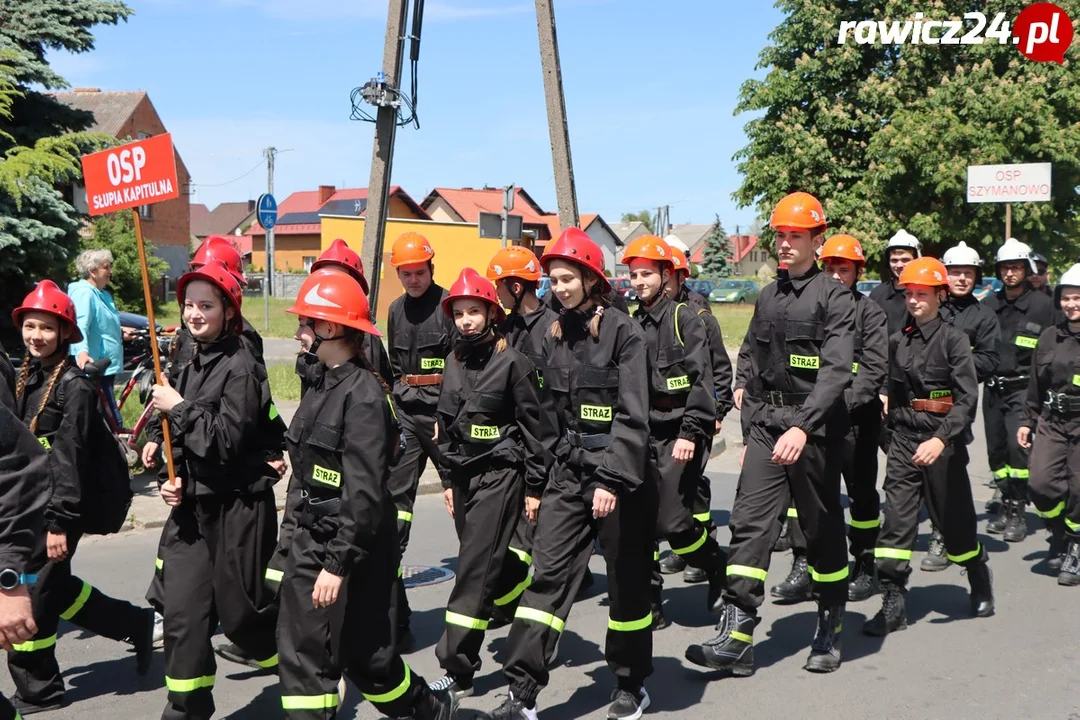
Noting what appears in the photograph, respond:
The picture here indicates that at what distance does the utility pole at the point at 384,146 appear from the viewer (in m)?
11.6

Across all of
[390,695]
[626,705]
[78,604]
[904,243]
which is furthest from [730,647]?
[904,243]

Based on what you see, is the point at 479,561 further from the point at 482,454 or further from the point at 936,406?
the point at 936,406

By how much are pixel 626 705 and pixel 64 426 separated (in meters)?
2.86

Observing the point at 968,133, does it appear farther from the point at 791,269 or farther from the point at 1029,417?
the point at 791,269

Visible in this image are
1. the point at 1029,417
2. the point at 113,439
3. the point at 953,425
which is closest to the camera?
the point at 113,439

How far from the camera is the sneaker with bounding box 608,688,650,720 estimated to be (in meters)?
5.08

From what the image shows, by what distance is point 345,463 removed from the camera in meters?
4.25

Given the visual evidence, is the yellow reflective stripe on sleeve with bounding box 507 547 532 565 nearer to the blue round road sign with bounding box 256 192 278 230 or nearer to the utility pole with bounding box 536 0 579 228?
the utility pole with bounding box 536 0 579 228

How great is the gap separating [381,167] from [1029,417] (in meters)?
6.77

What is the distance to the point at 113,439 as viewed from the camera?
5.33 metres

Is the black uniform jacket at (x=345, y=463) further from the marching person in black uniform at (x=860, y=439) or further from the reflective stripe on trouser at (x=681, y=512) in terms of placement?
the marching person in black uniform at (x=860, y=439)

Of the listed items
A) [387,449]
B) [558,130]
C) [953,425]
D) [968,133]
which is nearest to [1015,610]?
[953,425]

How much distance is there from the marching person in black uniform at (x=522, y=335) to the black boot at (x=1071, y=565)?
324cm

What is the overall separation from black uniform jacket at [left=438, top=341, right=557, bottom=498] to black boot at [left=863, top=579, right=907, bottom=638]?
241cm
